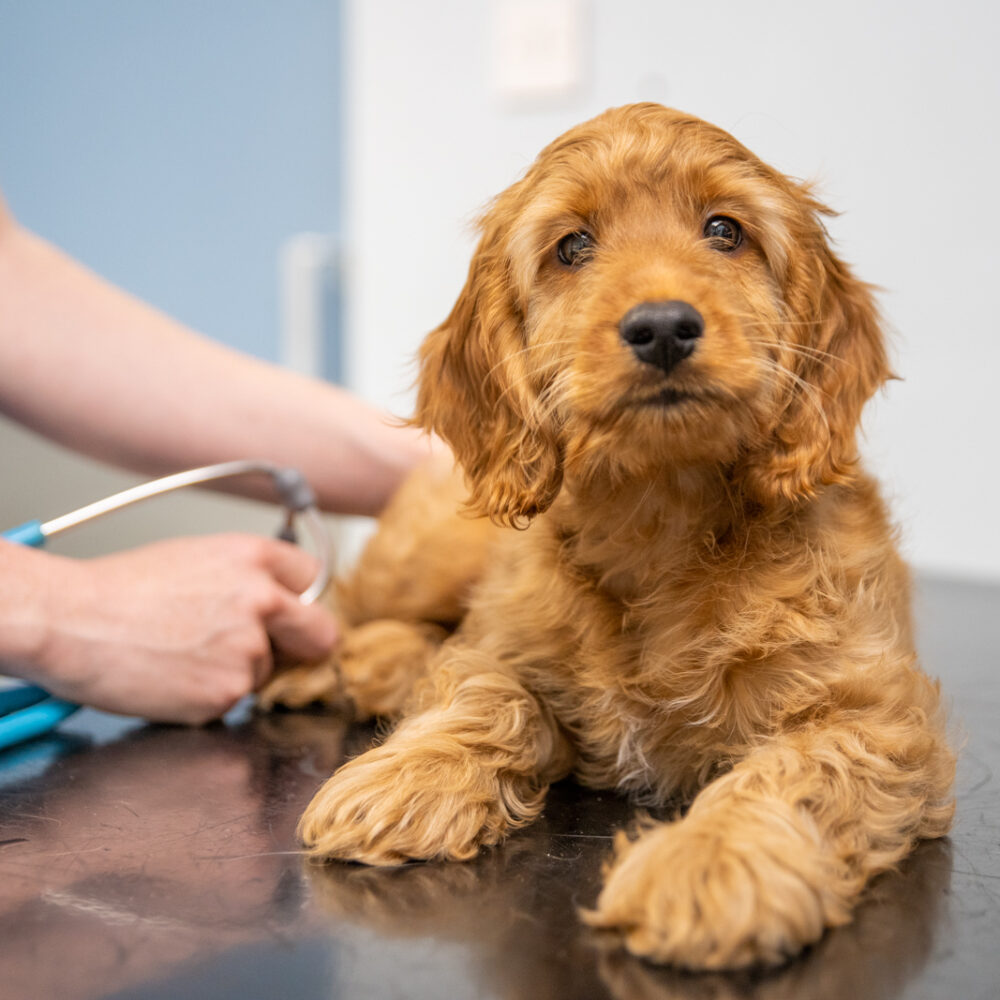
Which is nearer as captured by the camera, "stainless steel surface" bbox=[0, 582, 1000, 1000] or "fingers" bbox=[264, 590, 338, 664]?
"stainless steel surface" bbox=[0, 582, 1000, 1000]

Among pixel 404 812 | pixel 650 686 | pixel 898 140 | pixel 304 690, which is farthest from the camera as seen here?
pixel 898 140

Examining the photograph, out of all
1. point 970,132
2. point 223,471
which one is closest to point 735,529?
point 223,471

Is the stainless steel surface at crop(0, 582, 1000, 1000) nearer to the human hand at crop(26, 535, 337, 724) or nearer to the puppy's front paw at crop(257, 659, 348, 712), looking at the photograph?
the human hand at crop(26, 535, 337, 724)

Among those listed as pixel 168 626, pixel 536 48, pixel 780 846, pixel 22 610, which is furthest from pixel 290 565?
pixel 536 48

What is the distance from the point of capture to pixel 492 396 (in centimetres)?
110

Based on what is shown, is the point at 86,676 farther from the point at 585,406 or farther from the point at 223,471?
the point at 585,406

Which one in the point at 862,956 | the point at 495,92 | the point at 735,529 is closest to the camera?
the point at 862,956

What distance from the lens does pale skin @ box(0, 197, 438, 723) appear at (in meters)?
1.09

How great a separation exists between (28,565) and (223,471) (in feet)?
0.87

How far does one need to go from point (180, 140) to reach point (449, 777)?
2813 mm

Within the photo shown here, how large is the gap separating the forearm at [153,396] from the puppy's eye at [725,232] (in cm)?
72

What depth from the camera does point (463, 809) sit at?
0.83 m

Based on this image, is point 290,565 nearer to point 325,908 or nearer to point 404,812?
point 404,812

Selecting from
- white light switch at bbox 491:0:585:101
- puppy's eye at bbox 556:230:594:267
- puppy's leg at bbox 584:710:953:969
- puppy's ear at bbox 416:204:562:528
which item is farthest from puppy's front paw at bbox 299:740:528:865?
white light switch at bbox 491:0:585:101
